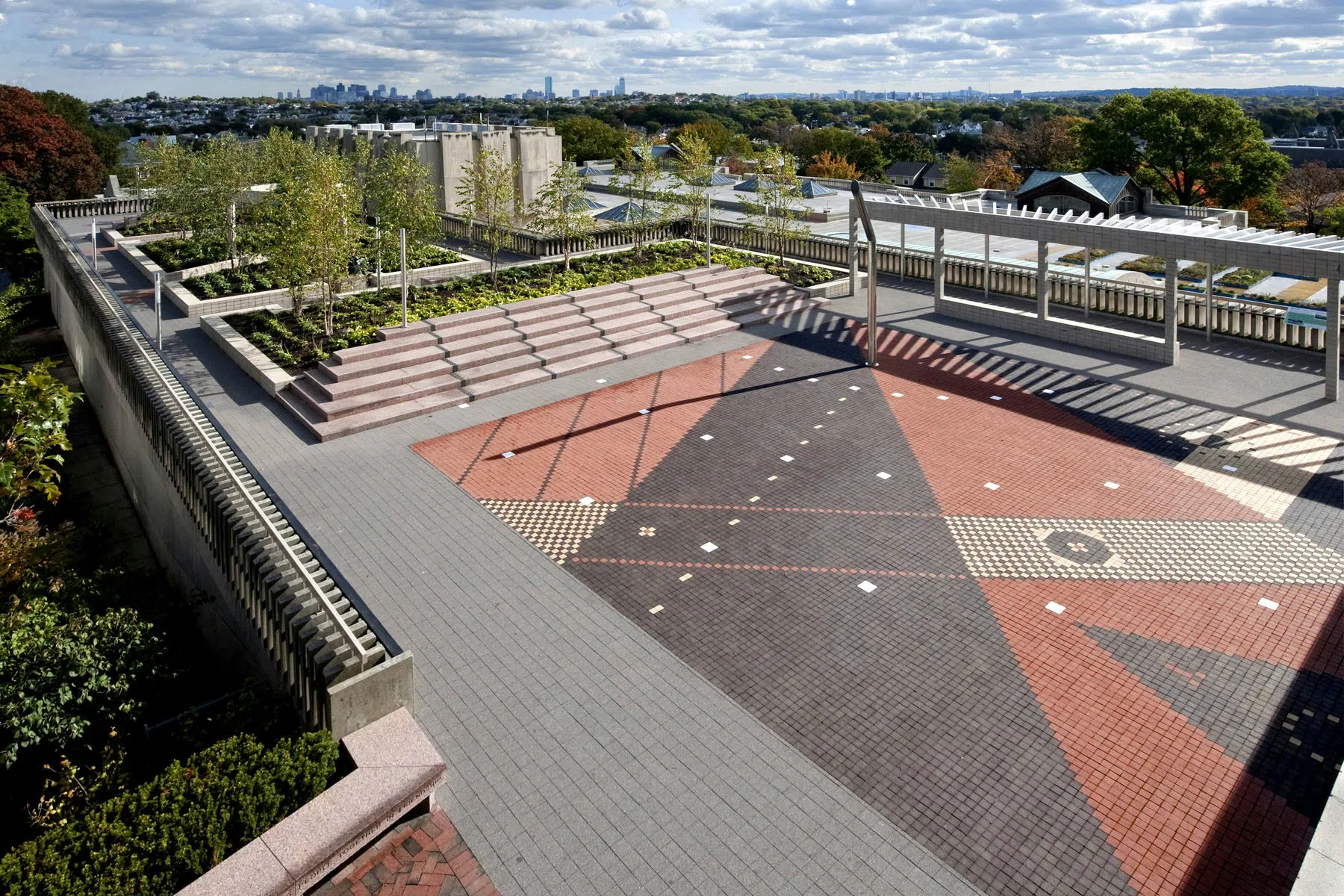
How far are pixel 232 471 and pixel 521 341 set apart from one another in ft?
30.7

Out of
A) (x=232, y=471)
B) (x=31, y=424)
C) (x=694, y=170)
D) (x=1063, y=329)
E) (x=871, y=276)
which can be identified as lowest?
(x=232, y=471)

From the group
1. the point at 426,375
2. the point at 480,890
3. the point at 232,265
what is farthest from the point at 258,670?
the point at 232,265

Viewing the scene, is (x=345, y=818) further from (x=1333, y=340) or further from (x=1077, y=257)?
(x=1077, y=257)

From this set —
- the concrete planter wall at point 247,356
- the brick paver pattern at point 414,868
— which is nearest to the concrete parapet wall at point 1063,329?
the concrete planter wall at point 247,356

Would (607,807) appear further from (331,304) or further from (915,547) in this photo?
(331,304)

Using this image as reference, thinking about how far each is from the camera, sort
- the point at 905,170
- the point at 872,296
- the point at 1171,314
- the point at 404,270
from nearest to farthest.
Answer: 1. the point at 1171,314
2. the point at 872,296
3. the point at 404,270
4. the point at 905,170

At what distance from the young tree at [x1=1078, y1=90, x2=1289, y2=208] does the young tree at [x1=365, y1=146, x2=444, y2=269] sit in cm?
4768

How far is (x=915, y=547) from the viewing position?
40.0 feet

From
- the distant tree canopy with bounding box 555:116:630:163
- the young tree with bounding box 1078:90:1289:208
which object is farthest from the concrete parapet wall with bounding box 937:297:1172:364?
the distant tree canopy with bounding box 555:116:630:163

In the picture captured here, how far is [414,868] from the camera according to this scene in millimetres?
7324

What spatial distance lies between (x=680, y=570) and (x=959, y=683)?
385cm

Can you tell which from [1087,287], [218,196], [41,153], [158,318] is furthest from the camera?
[41,153]

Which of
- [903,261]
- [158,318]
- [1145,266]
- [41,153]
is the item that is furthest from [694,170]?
[41,153]

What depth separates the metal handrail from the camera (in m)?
8.46
